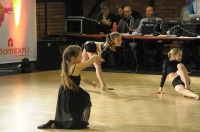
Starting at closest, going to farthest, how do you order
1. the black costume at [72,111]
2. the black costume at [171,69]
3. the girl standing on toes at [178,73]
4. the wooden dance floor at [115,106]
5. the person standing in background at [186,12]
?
the black costume at [72,111] → the wooden dance floor at [115,106] → the girl standing on toes at [178,73] → the black costume at [171,69] → the person standing in background at [186,12]

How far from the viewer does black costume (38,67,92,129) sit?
665 centimetres

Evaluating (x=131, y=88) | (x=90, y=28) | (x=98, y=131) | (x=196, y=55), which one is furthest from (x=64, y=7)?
(x=98, y=131)

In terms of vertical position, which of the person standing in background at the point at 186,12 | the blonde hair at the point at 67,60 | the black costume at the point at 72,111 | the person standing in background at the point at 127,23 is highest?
the person standing in background at the point at 186,12

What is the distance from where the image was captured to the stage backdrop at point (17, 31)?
40.6 ft

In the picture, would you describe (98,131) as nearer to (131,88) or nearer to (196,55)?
(131,88)

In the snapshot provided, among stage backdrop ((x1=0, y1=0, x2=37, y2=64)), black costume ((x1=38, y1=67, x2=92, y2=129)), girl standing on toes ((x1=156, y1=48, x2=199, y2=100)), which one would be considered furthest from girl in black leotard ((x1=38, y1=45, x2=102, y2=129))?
stage backdrop ((x1=0, y1=0, x2=37, y2=64))

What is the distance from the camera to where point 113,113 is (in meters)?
7.65

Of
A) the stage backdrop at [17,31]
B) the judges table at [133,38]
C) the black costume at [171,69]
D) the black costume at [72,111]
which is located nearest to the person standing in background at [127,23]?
the judges table at [133,38]

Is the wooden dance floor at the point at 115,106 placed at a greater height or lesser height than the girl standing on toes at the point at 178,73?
lesser

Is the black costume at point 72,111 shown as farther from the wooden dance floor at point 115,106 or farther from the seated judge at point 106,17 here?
the seated judge at point 106,17

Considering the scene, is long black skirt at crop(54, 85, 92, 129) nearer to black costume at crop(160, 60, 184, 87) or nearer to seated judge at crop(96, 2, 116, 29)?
black costume at crop(160, 60, 184, 87)

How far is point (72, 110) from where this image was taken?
665 cm

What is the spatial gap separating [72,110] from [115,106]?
5.47ft

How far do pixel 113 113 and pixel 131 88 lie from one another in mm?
2474
